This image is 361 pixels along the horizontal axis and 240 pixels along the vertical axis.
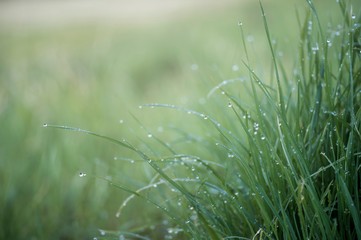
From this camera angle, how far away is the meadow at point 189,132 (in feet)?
2.50

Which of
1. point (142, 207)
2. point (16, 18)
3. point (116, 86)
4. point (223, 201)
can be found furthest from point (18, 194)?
point (16, 18)

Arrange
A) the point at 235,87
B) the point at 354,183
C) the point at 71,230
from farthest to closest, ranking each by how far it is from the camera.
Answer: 1. the point at 235,87
2. the point at 71,230
3. the point at 354,183

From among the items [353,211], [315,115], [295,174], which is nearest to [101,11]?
[315,115]

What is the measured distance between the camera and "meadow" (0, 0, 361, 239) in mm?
762

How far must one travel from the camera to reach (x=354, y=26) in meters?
0.89

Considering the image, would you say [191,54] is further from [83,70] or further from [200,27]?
[200,27]

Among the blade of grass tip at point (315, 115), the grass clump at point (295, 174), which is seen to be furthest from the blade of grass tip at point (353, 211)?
the blade of grass tip at point (315, 115)

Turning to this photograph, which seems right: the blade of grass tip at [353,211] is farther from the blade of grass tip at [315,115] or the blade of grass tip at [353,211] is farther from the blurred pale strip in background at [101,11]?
the blurred pale strip in background at [101,11]

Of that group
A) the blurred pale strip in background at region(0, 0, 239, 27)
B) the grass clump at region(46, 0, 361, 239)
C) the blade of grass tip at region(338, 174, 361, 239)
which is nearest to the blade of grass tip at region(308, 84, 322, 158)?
the grass clump at region(46, 0, 361, 239)

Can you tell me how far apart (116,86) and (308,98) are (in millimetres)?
1911

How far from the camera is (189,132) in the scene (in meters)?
1.84

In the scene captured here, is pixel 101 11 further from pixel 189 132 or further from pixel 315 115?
pixel 315 115

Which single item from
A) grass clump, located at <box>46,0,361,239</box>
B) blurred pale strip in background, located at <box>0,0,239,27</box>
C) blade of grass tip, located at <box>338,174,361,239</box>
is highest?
blurred pale strip in background, located at <box>0,0,239,27</box>

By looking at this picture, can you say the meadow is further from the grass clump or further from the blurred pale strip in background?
the blurred pale strip in background
